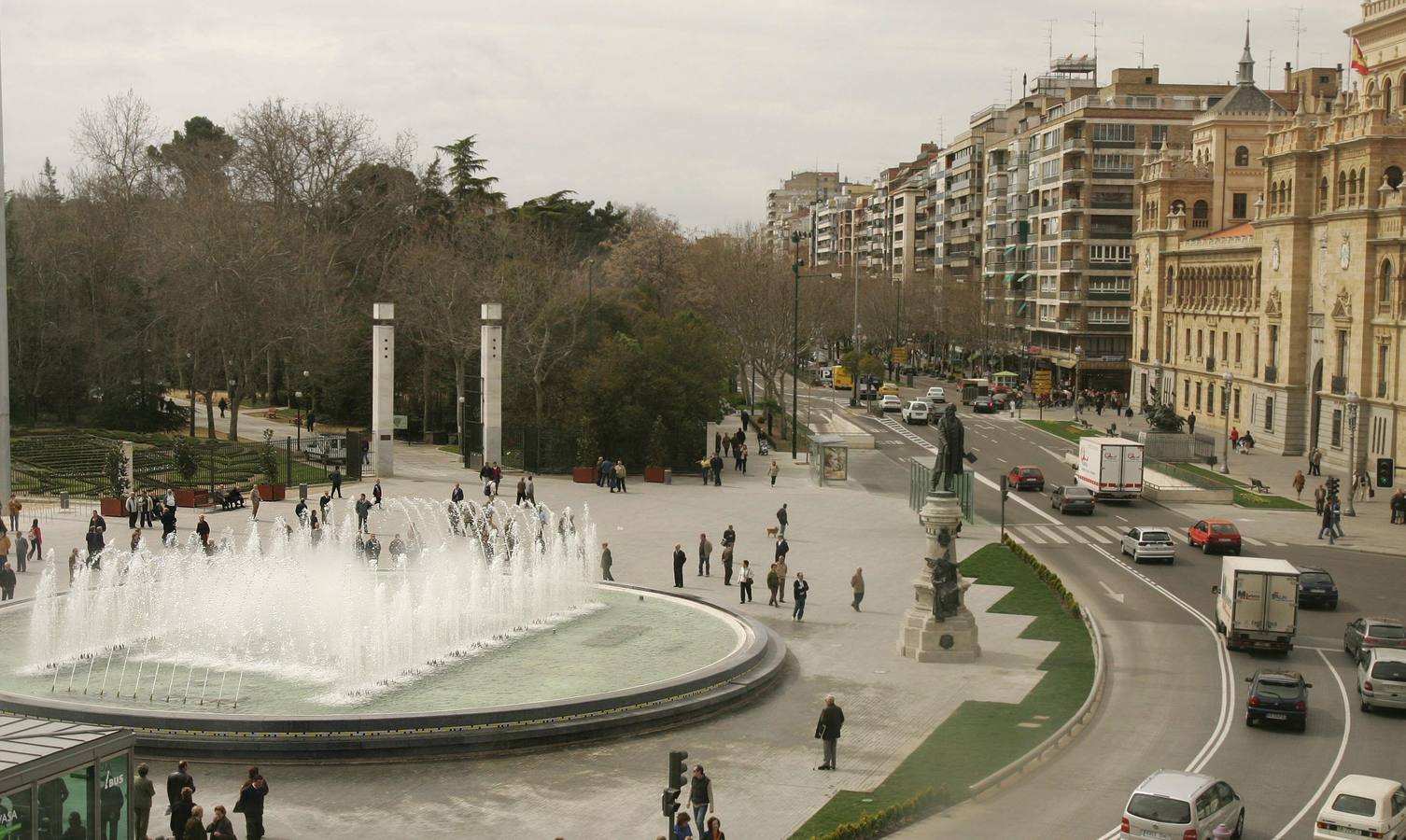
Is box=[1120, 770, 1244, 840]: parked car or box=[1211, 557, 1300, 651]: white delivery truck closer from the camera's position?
box=[1120, 770, 1244, 840]: parked car

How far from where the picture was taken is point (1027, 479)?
57844mm

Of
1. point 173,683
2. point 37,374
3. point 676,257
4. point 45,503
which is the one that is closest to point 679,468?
point 45,503

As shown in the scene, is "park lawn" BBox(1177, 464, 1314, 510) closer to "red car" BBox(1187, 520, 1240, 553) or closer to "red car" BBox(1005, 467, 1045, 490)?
"red car" BBox(1005, 467, 1045, 490)

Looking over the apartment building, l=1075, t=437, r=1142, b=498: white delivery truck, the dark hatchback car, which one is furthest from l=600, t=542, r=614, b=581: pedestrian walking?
the apartment building

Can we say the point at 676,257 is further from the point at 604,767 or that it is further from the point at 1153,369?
the point at 604,767

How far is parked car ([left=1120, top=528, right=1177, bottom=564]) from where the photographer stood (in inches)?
1626

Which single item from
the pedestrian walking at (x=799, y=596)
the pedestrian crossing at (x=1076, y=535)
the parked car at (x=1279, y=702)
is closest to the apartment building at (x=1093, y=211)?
the pedestrian crossing at (x=1076, y=535)

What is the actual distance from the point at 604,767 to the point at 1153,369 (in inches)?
3062

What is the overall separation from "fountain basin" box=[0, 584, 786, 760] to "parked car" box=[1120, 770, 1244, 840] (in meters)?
8.40

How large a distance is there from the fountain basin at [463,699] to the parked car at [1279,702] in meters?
8.51

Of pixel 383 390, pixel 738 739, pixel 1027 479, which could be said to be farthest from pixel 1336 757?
pixel 383 390

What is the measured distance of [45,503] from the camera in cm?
4750

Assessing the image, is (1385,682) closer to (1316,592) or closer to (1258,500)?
(1316,592)

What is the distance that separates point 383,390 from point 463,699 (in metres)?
32.8
